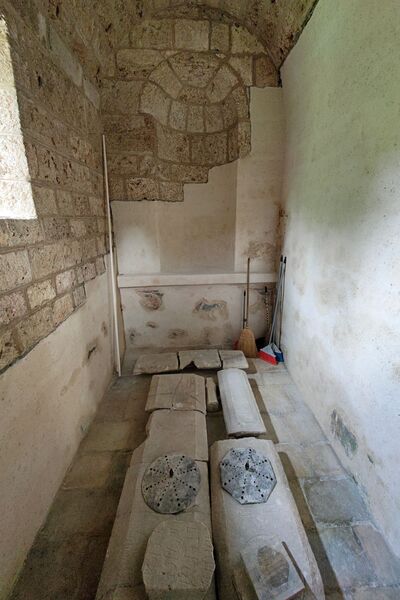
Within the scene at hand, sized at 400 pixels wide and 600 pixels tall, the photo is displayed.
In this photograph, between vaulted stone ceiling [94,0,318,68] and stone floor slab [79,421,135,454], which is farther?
vaulted stone ceiling [94,0,318,68]

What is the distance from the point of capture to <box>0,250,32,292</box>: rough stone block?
115 cm

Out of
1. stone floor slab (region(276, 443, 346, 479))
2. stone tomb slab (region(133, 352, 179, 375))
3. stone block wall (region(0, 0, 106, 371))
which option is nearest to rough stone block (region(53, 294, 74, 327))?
stone block wall (region(0, 0, 106, 371))

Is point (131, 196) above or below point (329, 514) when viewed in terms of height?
above

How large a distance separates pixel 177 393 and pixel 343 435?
1213 millimetres

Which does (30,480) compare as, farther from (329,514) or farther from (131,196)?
(131,196)

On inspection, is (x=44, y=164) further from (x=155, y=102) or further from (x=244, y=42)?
(x=244, y=42)

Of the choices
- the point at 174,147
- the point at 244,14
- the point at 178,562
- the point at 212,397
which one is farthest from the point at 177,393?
the point at 244,14

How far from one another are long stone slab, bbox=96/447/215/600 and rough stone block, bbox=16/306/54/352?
910 mm

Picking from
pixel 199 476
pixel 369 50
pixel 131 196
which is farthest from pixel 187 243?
pixel 199 476

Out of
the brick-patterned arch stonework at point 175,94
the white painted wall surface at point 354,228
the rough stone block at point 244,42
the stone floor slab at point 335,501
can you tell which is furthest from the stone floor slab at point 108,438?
the rough stone block at point 244,42

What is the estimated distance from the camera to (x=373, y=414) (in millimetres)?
1390

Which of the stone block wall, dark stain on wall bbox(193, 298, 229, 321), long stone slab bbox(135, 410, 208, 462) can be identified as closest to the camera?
the stone block wall

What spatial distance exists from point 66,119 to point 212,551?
257 cm

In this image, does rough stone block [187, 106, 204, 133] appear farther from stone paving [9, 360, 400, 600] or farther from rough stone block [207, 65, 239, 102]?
stone paving [9, 360, 400, 600]
